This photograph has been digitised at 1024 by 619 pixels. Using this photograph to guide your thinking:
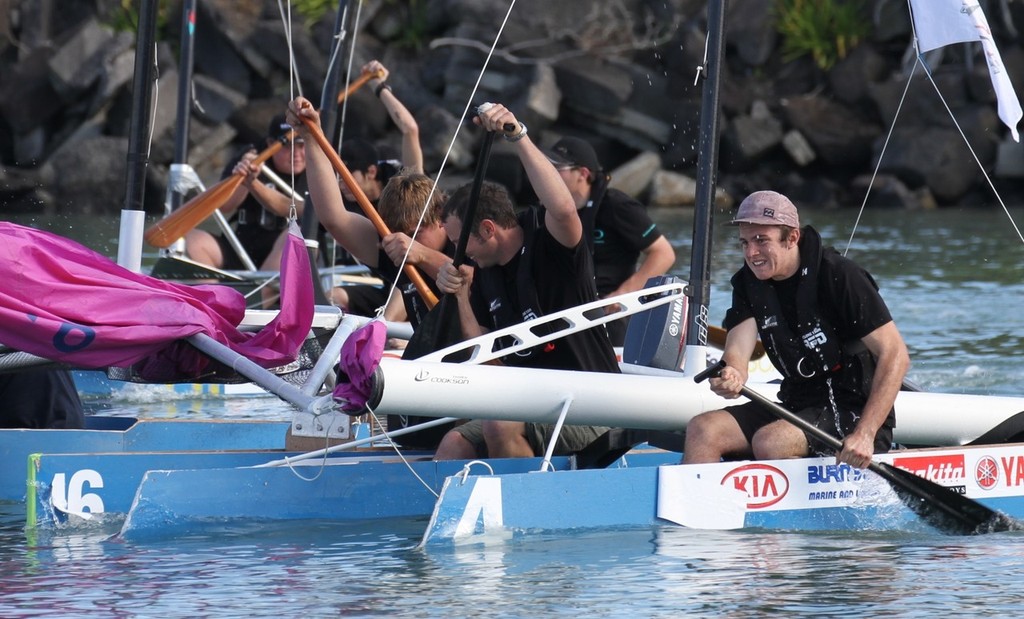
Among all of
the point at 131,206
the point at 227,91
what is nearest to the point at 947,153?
the point at 227,91

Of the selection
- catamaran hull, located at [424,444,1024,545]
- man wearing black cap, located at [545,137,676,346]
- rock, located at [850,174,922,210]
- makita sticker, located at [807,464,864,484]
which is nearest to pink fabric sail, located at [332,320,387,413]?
catamaran hull, located at [424,444,1024,545]

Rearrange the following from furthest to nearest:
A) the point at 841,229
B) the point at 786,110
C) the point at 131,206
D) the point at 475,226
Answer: the point at 786,110 → the point at 841,229 → the point at 131,206 → the point at 475,226

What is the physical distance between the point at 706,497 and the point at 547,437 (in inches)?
32.3

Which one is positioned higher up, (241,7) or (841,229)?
(241,7)

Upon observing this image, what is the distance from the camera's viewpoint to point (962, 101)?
85.7ft

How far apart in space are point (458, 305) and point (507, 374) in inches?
24.2

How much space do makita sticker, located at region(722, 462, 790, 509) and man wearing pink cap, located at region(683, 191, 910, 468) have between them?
6 cm

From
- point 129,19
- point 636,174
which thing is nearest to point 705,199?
point 636,174

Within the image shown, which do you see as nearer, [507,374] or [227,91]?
[507,374]

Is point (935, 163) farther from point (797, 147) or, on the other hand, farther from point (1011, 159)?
point (797, 147)

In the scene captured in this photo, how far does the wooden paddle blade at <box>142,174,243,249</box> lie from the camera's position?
10.1 m

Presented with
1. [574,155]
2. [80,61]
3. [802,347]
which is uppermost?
[80,61]

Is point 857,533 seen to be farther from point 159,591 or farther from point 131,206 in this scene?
point 131,206

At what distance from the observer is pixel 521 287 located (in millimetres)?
6301
